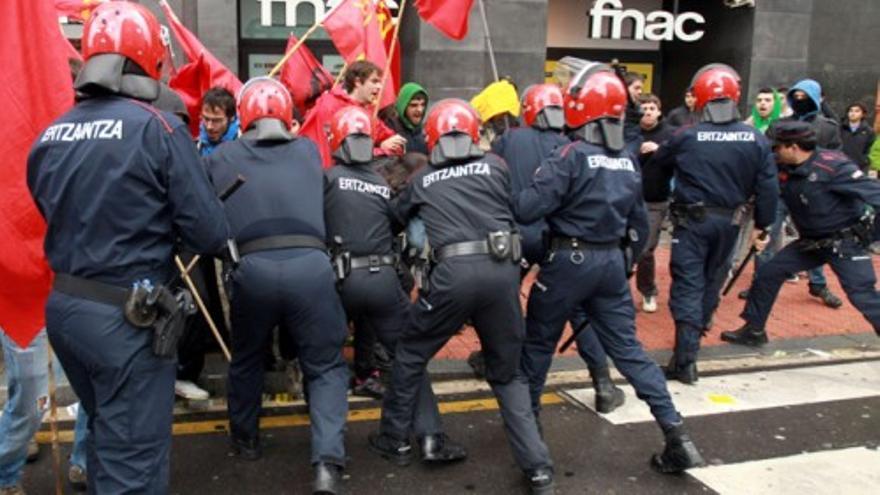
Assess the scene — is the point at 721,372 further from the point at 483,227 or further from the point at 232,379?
the point at 232,379

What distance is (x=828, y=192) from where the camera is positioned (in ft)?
19.5

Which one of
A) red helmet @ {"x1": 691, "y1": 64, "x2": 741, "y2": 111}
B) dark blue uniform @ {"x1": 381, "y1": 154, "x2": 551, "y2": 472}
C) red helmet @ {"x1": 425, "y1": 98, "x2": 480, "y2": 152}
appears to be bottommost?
dark blue uniform @ {"x1": 381, "y1": 154, "x2": 551, "y2": 472}

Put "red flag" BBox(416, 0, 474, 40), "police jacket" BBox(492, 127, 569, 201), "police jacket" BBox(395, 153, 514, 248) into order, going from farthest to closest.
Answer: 1. "red flag" BBox(416, 0, 474, 40)
2. "police jacket" BBox(492, 127, 569, 201)
3. "police jacket" BBox(395, 153, 514, 248)

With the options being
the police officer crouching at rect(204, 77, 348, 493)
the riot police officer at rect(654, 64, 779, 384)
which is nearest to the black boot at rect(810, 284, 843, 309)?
the riot police officer at rect(654, 64, 779, 384)

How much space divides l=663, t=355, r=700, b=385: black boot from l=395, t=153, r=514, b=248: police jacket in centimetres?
225

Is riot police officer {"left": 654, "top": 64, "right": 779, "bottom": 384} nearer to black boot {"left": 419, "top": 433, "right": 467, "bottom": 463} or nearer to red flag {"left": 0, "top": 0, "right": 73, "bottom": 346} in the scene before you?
black boot {"left": 419, "top": 433, "right": 467, "bottom": 463}

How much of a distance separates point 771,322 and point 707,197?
94.1 inches

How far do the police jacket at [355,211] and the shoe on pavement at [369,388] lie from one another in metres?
1.17

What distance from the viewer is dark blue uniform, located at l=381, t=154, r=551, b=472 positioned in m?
4.09

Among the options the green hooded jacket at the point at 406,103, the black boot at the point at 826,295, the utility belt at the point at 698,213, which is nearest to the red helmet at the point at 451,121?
the utility belt at the point at 698,213

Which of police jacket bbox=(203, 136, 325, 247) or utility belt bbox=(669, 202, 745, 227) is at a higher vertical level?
police jacket bbox=(203, 136, 325, 247)

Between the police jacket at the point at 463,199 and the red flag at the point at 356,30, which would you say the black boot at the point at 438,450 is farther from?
the red flag at the point at 356,30

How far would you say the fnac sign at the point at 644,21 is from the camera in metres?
12.2

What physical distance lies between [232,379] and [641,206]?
2.50 metres
